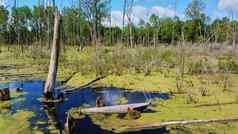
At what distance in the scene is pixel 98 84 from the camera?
16.9m

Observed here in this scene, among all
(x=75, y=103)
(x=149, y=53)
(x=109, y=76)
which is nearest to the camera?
(x=75, y=103)

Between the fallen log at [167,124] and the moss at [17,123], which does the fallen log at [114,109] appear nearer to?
the fallen log at [167,124]

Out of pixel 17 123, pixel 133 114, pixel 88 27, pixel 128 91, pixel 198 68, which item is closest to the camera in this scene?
pixel 17 123

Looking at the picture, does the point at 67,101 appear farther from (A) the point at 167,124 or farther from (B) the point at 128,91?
(A) the point at 167,124

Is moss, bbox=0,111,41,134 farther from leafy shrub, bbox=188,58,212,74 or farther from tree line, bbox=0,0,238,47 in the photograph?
tree line, bbox=0,0,238,47

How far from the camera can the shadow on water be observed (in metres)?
9.92

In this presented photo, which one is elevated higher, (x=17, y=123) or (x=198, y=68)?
(x=198, y=68)

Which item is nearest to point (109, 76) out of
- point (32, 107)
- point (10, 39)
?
point (32, 107)

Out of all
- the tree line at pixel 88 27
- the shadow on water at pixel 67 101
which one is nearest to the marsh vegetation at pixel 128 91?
the shadow on water at pixel 67 101

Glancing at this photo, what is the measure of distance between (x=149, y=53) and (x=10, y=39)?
30058 mm

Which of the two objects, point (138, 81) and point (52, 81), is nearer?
point (52, 81)

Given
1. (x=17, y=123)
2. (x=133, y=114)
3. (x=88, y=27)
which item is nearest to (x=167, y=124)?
(x=133, y=114)

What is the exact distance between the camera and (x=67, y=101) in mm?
13188

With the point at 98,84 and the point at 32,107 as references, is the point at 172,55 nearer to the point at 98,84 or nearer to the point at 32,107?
the point at 98,84
